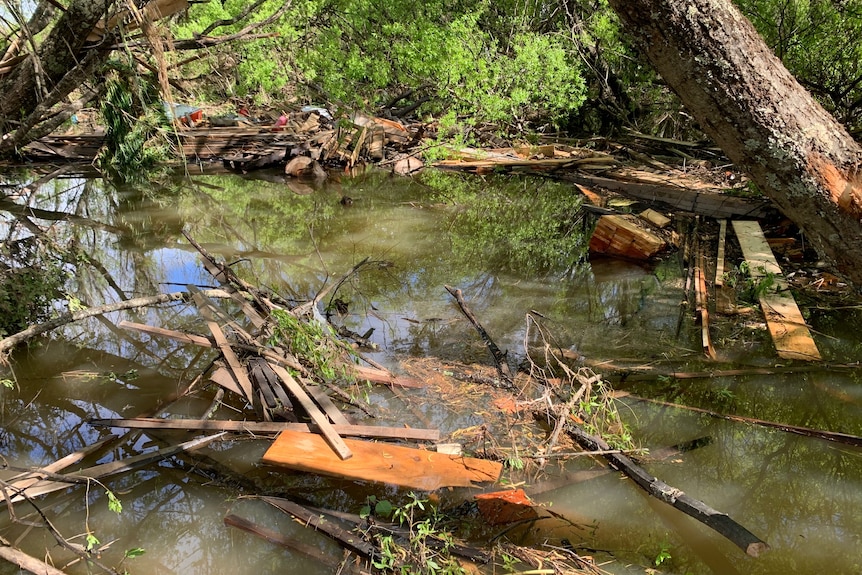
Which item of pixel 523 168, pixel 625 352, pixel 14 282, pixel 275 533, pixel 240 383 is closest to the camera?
pixel 275 533

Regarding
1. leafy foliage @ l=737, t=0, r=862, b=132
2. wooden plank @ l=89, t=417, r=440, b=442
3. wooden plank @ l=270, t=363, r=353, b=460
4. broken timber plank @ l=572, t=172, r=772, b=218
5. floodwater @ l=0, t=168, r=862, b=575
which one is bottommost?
floodwater @ l=0, t=168, r=862, b=575

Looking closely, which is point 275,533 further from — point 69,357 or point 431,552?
point 69,357

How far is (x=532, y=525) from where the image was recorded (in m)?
2.79

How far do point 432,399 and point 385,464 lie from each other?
95 centimetres

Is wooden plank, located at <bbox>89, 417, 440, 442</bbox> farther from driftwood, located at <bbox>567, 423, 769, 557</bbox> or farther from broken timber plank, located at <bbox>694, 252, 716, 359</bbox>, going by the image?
broken timber plank, located at <bbox>694, 252, 716, 359</bbox>

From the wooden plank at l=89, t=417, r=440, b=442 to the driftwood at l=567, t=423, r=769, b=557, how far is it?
96 centimetres

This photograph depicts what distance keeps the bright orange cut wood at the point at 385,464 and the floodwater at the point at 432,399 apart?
16 centimetres

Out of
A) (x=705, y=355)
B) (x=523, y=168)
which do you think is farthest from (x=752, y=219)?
(x=523, y=168)

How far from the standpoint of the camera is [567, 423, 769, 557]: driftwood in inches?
93.7

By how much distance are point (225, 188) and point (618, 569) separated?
10202 mm

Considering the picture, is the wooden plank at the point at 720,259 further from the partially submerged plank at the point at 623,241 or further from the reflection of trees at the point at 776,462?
the reflection of trees at the point at 776,462

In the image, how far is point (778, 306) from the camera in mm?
5254

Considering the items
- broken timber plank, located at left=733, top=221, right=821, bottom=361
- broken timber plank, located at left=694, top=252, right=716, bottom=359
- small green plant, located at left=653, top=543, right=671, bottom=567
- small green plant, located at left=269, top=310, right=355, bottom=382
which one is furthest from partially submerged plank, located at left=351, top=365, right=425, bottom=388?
broken timber plank, located at left=733, top=221, right=821, bottom=361

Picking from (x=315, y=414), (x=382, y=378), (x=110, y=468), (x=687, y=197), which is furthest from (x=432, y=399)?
(x=687, y=197)
